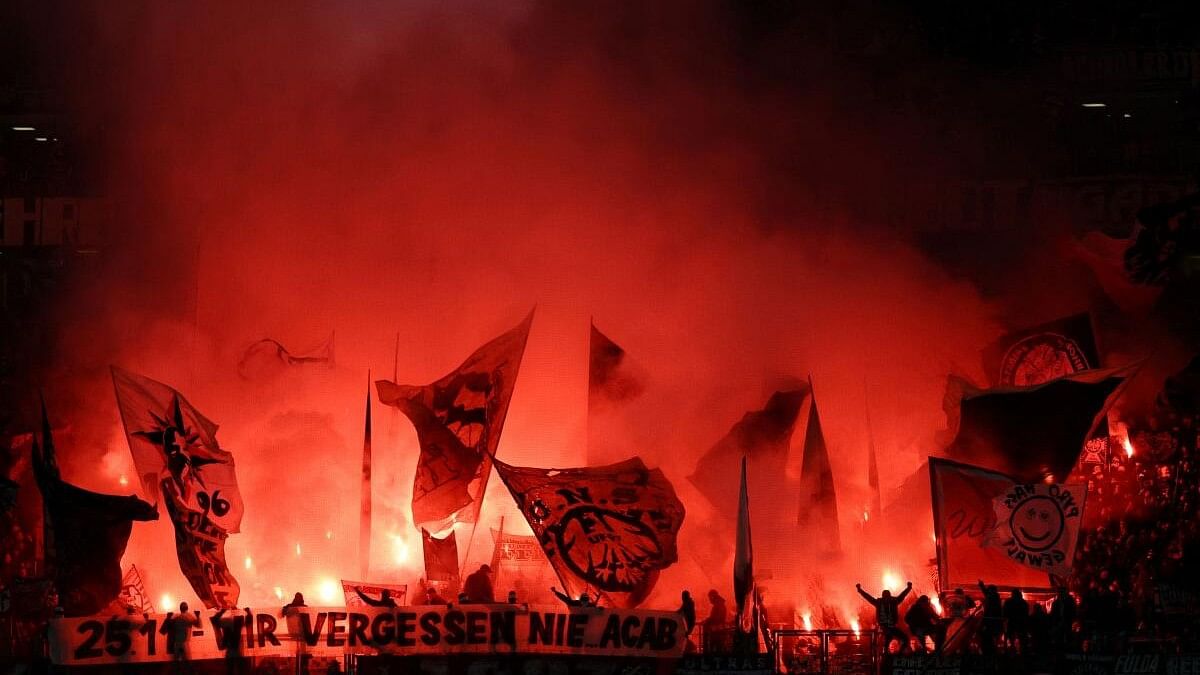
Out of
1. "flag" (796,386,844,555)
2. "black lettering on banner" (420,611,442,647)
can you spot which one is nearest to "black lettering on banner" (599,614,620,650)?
"black lettering on banner" (420,611,442,647)

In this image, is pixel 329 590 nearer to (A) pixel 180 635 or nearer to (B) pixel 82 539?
(B) pixel 82 539

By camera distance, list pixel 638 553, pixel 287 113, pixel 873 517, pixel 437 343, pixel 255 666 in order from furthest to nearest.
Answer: pixel 287 113 → pixel 437 343 → pixel 873 517 → pixel 638 553 → pixel 255 666

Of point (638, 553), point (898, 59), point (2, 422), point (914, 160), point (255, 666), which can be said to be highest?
point (898, 59)

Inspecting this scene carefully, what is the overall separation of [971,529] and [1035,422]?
158 centimetres

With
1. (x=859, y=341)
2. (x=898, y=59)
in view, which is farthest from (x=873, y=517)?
(x=898, y=59)

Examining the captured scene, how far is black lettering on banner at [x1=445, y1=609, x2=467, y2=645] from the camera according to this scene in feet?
47.9

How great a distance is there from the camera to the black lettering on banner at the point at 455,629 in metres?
14.6

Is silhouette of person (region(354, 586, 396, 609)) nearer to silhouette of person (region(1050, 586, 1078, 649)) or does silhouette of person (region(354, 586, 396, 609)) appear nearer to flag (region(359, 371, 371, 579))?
flag (region(359, 371, 371, 579))

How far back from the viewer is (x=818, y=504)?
68.3 ft

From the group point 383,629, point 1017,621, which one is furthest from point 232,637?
point 1017,621

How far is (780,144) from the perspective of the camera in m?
27.0

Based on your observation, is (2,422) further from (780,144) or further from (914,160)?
(914,160)

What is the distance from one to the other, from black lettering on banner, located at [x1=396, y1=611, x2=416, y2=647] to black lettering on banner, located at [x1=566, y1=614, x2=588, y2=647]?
137 cm

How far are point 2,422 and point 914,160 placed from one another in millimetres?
A: 14957
